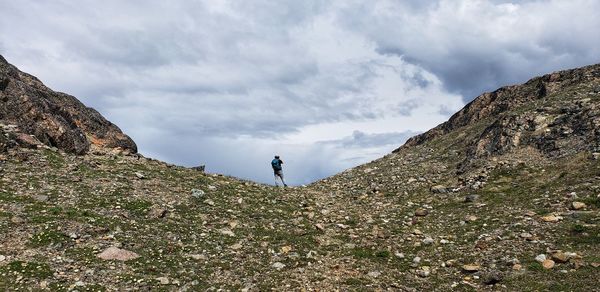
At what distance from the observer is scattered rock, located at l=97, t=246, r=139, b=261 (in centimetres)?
1631

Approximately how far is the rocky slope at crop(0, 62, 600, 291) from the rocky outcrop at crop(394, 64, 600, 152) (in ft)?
18.5

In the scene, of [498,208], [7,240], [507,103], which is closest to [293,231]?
[498,208]

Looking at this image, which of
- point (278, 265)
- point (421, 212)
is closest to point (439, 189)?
point (421, 212)

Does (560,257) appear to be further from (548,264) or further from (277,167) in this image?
(277,167)

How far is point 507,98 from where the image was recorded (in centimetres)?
4469

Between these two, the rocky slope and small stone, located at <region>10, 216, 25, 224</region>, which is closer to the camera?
the rocky slope

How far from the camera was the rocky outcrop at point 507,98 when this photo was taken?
1526 inches

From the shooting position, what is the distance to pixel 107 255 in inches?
646

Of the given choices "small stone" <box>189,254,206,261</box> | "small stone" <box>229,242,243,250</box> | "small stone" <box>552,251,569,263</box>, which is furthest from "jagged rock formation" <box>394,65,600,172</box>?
"small stone" <box>189,254,206,261</box>

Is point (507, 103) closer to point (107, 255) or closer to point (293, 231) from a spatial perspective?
point (293, 231)

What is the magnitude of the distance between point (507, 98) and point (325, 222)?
3110cm

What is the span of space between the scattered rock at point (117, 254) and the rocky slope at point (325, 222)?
0.08 metres

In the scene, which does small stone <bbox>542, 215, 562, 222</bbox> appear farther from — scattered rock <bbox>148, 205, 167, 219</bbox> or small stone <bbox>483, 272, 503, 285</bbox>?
scattered rock <bbox>148, 205, 167, 219</bbox>

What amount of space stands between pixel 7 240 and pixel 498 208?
23004 millimetres
